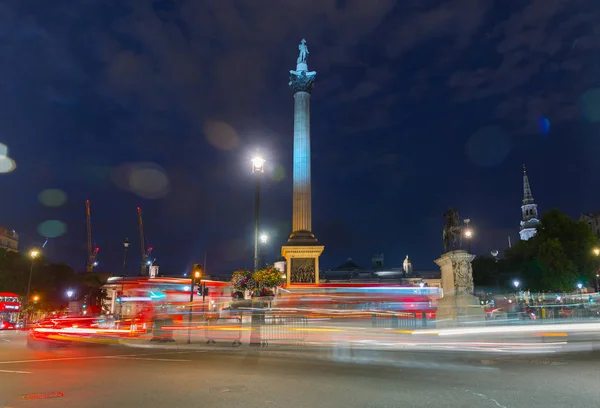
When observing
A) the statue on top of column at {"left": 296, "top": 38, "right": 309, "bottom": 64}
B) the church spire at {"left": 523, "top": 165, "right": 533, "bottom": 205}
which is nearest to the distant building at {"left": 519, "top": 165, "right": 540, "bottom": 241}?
the church spire at {"left": 523, "top": 165, "right": 533, "bottom": 205}

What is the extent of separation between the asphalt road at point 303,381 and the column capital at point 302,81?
130 ft

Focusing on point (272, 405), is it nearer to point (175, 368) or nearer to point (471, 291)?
point (175, 368)

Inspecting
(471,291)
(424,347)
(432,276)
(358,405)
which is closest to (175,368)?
(358,405)

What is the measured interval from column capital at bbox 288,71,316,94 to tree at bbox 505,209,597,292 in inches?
1383

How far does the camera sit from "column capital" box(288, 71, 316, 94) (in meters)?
50.1

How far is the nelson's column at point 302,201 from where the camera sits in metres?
42.8

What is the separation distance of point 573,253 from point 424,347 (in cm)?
5089

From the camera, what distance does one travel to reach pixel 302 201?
156 ft

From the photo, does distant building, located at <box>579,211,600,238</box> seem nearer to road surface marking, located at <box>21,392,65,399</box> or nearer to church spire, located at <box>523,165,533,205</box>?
church spire, located at <box>523,165,533,205</box>

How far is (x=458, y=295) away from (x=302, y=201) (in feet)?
78.3

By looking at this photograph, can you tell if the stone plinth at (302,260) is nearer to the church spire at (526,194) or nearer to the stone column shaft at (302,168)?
the stone column shaft at (302,168)

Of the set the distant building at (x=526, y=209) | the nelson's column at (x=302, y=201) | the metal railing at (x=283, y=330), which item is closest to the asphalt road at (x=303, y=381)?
the metal railing at (x=283, y=330)

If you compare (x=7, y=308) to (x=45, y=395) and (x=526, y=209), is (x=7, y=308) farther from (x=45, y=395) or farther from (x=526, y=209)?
(x=526, y=209)

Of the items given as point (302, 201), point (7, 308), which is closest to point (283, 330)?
point (302, 201)
